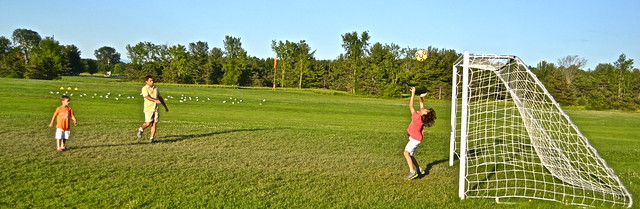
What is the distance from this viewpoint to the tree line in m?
71.6

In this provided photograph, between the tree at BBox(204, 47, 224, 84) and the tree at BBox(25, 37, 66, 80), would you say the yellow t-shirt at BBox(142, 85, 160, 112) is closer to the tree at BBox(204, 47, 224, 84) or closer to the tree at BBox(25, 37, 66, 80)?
the tree at BBox(25, 37, 66, 80)

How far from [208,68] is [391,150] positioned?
81242 mm

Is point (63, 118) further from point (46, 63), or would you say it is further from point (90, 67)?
point (90, 67)

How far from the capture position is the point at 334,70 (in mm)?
90625

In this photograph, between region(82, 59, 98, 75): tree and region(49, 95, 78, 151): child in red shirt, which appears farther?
region(82, 59, 98, 75): tree

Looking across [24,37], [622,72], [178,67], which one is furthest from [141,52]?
[622,72]

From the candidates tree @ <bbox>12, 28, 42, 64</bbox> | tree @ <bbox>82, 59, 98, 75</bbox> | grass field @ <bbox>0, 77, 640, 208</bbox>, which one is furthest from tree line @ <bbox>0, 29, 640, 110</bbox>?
grass field @ <bbox>0, 77, 640, 208</bbox>

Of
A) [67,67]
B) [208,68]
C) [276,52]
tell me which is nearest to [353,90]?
[276,52]

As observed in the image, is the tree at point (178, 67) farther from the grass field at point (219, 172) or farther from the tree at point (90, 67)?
the grass field at point (219, 172)

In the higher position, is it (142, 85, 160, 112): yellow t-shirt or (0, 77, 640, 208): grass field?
(142, 85, 160, 112): yellow t-shirt

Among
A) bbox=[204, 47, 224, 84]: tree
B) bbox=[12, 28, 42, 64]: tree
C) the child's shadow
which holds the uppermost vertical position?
bbox=[12, 28, 42, 64]: tree

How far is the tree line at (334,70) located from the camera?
7156cm

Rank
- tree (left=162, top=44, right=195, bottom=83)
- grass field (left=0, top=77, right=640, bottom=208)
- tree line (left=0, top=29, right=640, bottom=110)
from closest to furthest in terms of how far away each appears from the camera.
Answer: grass field (left=0, top=77, right=640, bottom=208) → tree line (left=0, top=29, right=640, bottom=110) → tree (left=162, top=44, right=195, bottom=83)

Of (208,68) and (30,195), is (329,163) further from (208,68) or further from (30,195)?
(208,68)
